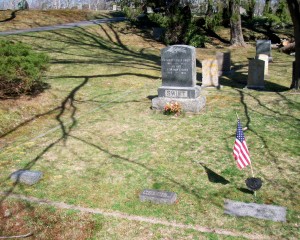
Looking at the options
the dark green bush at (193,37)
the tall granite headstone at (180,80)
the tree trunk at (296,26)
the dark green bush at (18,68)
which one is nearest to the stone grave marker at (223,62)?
the tree trunk at (296,26)

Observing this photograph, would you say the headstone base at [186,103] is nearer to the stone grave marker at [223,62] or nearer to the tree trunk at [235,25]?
the stone grave marker at [223,62]

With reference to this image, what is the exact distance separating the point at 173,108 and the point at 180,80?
3.48ft

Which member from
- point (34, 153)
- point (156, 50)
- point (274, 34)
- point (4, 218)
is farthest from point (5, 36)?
point (274, 34)

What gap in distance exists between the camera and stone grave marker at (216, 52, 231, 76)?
1845cm

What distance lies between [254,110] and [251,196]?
534cm

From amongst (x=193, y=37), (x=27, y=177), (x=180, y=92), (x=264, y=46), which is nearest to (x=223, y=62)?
(x=264, y=46)

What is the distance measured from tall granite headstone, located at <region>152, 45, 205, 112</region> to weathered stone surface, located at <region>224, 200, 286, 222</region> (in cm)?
535

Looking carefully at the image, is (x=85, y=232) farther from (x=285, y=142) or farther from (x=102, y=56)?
(x=102, y=56)

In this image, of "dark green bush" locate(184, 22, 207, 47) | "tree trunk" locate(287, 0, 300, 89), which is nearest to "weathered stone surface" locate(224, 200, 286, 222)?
"tree trunk" locate(287, 0, 300, 89)

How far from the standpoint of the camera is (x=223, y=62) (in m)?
18.6

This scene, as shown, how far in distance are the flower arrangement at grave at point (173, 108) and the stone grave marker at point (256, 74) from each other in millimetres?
5132

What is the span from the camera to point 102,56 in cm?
2134

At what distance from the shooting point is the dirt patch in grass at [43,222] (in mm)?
5707

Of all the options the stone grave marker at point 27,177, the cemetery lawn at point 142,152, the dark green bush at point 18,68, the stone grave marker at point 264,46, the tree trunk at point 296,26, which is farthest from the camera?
the stone grave marker at point 264,46
